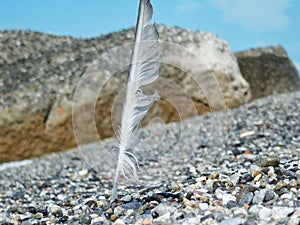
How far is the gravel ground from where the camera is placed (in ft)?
10.2

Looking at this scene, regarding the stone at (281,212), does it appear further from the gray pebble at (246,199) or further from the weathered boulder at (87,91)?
the weathered boulder at (87,91)

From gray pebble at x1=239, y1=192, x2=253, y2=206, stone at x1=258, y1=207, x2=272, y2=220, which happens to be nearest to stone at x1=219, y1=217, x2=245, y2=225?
stone at x1=258, y1=207, x2=272, y2=220

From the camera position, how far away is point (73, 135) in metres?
10.7

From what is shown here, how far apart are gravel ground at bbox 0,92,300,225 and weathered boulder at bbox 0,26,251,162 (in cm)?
66

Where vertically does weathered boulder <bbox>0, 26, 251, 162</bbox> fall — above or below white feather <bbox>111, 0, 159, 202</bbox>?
above

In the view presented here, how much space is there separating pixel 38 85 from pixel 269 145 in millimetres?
6624

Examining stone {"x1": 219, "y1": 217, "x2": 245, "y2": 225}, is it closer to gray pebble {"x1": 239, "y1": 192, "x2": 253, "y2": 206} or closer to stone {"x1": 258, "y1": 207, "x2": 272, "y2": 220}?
stone {"x1": 258, "y1": 207, "x2": 272, "y2": 220}

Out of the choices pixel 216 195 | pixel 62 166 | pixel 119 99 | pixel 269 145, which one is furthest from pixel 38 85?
pixel 216 195

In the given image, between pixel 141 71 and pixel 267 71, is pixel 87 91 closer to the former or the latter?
pixel 267 71

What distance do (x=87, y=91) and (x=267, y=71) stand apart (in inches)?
269

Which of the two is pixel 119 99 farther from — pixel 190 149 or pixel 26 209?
pixel 26 209

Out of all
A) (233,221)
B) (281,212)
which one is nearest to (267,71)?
(281,212)

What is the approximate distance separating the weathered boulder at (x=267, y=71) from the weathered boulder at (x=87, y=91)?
2.22 meters

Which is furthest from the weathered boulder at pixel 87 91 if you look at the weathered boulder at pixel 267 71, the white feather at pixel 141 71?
the white feather at pixel 141 71
